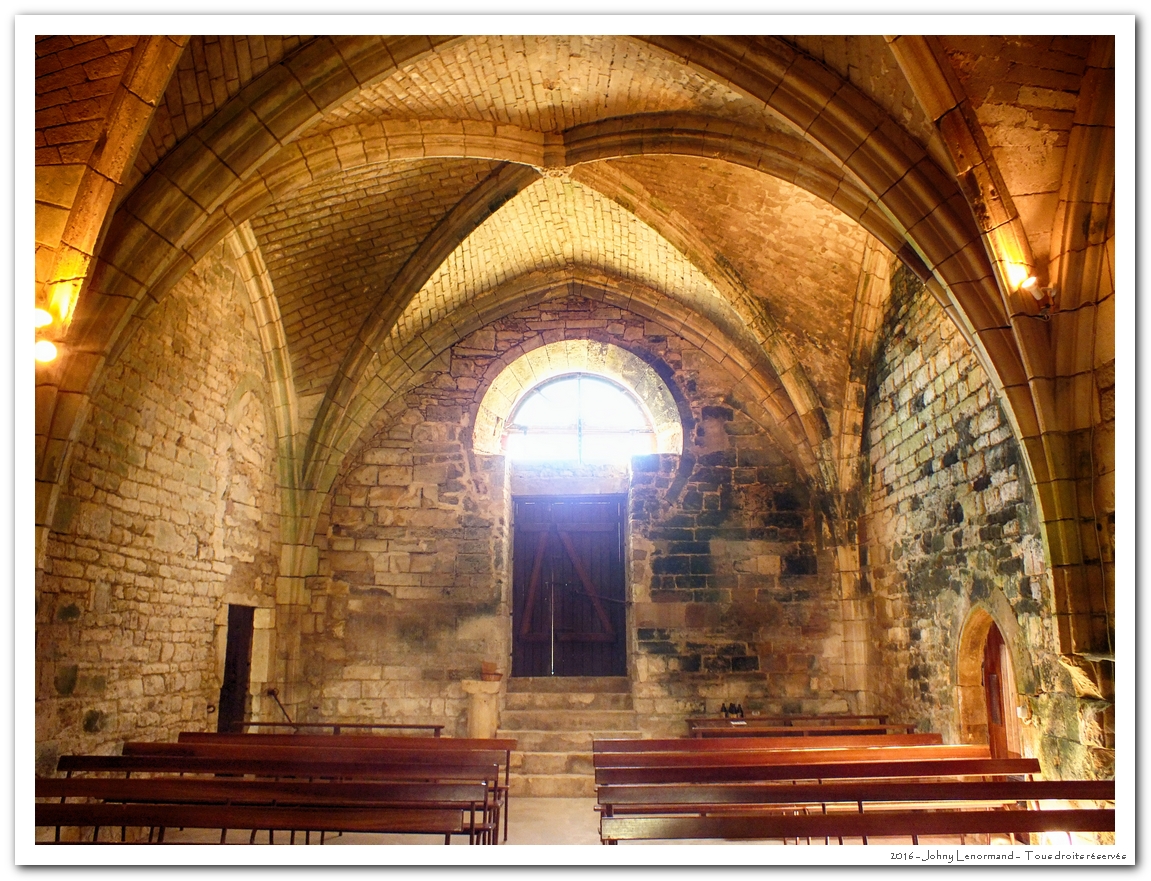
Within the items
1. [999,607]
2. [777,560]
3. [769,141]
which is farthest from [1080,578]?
[777,560]

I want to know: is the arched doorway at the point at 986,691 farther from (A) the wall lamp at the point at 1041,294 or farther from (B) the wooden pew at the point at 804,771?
(A) the wall lamp at the point at 1041,294

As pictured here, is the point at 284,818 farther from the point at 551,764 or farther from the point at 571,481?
the point at 571,481

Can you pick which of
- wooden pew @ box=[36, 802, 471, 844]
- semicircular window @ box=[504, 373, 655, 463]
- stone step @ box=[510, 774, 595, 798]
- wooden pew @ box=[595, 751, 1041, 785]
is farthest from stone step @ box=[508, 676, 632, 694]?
wooden pew @ box=[36, 802, 471, 844]

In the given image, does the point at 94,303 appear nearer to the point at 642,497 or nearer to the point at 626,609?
the point at 642,497

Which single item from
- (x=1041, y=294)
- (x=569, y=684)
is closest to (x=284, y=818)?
(x=1041, y=294)

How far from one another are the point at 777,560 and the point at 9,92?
289 inches

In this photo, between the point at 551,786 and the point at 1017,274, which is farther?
the point at 551,786

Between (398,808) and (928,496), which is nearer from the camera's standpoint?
(398,808)

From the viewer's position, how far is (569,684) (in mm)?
9078

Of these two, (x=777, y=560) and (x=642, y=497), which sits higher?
(x=642, y=497)

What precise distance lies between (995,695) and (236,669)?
648 centimetres

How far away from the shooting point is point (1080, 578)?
4336 millimetres

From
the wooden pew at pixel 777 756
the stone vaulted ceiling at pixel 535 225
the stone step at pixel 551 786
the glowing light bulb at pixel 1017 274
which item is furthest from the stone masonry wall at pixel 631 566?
the glowing light bulb at pixel 1017 274

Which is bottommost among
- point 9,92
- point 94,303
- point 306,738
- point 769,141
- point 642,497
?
point 306,738
